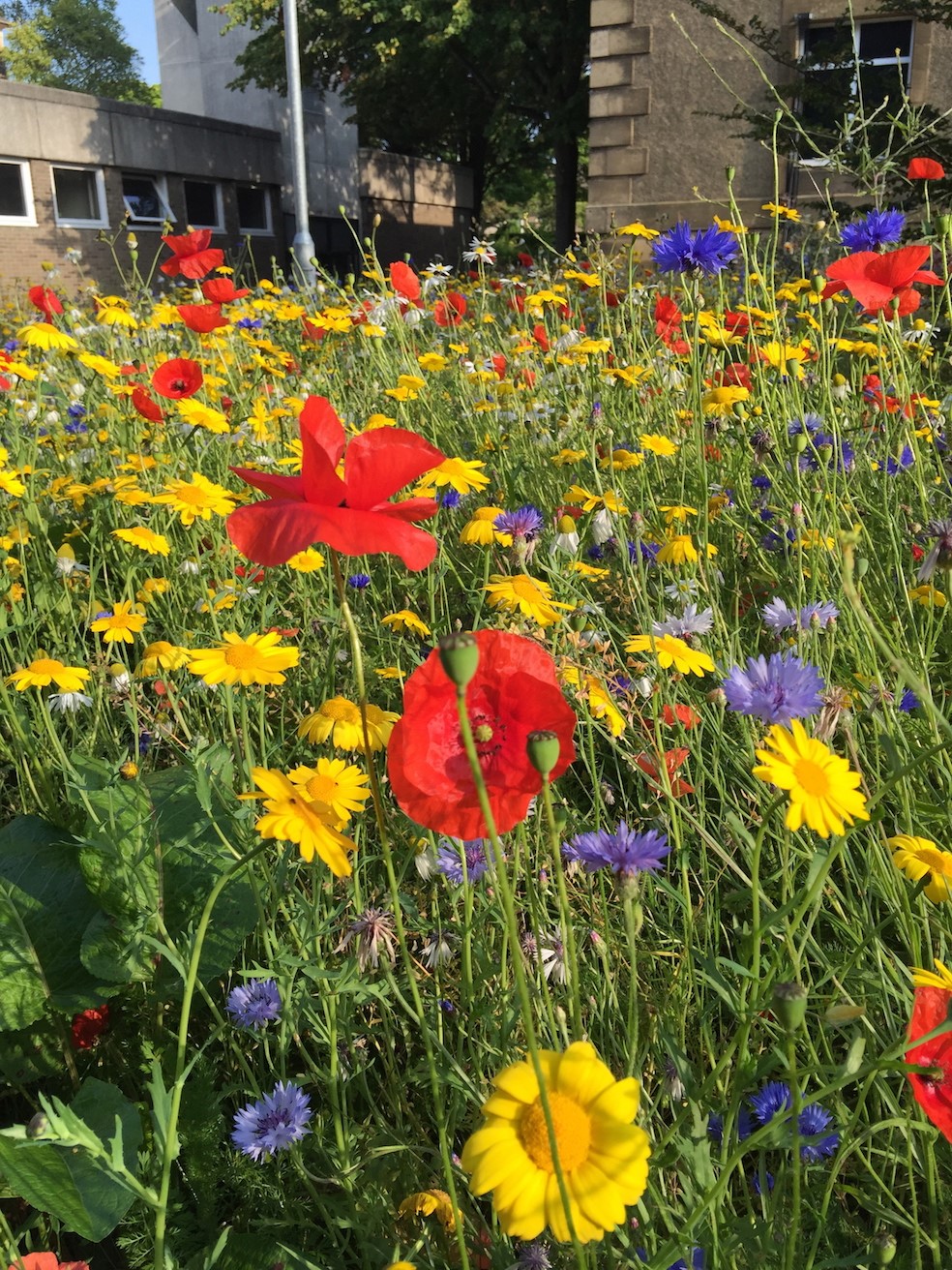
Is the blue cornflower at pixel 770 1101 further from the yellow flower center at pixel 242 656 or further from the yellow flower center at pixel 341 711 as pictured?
the yellow flower center at pixel 242 656

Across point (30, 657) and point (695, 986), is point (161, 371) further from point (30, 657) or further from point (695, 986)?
point (695, 986)

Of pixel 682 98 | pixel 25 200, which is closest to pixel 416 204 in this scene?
pixel 25 200

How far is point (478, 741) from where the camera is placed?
71 cm

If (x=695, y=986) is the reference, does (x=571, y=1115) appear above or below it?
above

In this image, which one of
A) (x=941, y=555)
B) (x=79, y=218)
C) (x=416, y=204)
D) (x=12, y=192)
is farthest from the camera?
(x=416, y=204)

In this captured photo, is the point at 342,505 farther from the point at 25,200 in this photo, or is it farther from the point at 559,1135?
the point at 25,200

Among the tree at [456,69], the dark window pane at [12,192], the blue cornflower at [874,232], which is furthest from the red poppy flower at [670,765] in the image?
the dark window pane at [12,192]

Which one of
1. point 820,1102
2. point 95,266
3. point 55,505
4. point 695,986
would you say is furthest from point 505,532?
point 95,266

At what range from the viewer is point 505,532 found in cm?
175

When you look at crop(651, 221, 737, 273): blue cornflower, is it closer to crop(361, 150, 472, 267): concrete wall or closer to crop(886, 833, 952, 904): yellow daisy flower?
crop(886, 833, 952, 904): yellow daisy flower

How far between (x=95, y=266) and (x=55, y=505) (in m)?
16.9

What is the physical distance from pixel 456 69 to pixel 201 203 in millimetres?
5846

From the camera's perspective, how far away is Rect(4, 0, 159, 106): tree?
37094 mm

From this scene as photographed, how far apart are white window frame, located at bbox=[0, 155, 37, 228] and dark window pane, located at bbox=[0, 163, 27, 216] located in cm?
3
